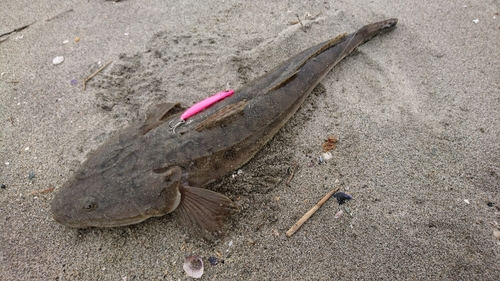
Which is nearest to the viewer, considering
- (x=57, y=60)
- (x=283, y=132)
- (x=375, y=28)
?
(x=283, y=132)

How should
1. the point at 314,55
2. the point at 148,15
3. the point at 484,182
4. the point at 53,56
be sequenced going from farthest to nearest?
1. the point at 148,15
2. the point at 53,56
3. the point at 314,55
4. the point at 484,182

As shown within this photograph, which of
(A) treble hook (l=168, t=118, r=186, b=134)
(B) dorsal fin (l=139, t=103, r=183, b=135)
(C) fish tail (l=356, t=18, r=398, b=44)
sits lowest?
(B) dorsal fin (l=139, t=103, r=183, b=135)

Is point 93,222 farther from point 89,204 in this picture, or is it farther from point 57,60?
point 57,60

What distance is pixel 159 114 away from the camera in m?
3.26

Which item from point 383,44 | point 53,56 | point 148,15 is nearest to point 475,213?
point 383,44

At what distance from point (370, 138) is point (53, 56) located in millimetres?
4083

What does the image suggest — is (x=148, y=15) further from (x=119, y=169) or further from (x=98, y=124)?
(x=119, y=169)

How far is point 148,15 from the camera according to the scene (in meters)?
4.74

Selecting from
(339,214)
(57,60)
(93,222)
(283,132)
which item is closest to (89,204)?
(93,222)

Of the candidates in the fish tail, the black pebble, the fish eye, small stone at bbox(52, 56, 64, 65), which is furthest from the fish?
small stone at bbox(52, 56, 64, 65)

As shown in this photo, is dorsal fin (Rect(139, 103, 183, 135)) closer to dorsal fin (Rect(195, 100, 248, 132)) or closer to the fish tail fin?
dorsal fin (Rect(195, 100, 248, 132))

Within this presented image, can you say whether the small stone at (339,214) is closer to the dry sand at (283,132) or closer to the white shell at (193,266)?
the dry sand at (283,132)

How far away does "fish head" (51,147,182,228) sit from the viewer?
8.42 feet

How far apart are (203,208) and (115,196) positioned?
71cm
